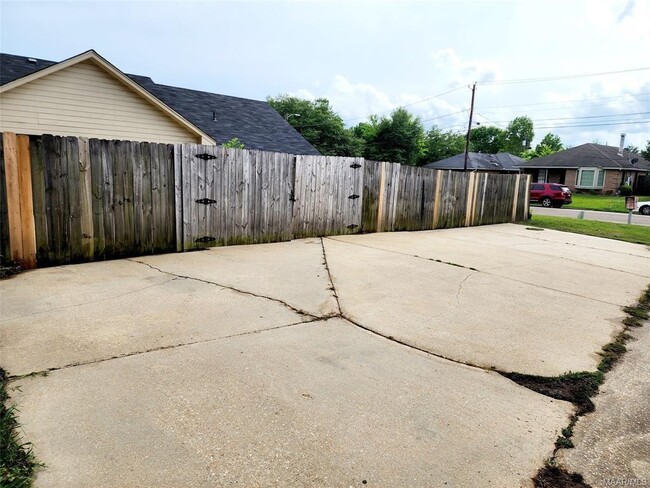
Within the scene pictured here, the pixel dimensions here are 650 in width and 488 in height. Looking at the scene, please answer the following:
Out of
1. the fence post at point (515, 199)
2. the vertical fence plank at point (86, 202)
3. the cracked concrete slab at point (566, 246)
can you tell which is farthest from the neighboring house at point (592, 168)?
the vertical fence plank at point (86, 202)

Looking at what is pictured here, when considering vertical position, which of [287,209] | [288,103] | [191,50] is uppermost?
[288,103]

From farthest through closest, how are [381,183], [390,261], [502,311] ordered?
[381,183] < [390,261] < [502,311]

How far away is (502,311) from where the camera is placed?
4.39 metres

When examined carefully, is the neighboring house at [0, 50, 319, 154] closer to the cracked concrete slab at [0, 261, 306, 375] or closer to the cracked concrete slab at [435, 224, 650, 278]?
the cracked concrete slab at [0, 261, 306, 375]


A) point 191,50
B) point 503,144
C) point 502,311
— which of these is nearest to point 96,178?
point 502,311

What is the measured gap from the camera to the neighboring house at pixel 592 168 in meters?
36.5

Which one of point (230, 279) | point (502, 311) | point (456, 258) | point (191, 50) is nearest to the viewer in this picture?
point (502, 311)

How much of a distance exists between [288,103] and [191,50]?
38686 millimetres

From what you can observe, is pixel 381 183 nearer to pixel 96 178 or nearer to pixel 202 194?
pixel 202 194

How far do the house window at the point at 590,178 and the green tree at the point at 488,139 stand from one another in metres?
48.9

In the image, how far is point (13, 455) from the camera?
185 cm

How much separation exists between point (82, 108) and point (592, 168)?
Result: 40671 mm

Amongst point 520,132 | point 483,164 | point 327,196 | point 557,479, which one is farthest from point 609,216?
point 520,132

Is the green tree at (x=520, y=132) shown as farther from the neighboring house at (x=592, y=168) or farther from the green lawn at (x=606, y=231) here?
the green lawn at (x=606, y=231)
